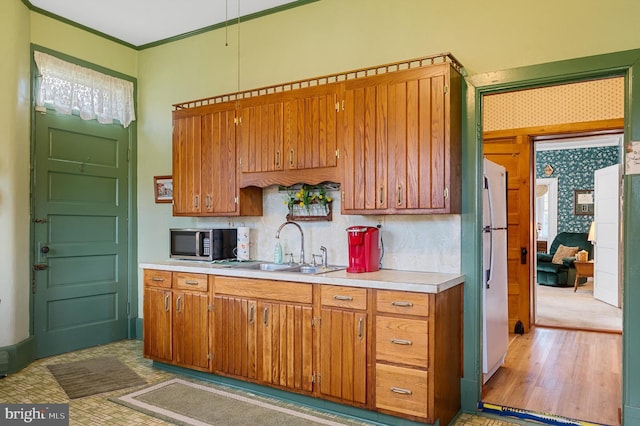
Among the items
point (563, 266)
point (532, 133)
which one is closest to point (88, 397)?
point (532, 133)

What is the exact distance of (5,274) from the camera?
3.78 m

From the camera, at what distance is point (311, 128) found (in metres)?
3.41

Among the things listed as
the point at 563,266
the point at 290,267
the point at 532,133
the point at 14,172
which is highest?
the point at 532,133

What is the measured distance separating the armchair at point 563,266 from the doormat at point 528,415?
6.26 metres

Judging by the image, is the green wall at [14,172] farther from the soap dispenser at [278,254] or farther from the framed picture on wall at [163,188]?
the soap dispenser at [278,254]

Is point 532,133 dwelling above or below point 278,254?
above

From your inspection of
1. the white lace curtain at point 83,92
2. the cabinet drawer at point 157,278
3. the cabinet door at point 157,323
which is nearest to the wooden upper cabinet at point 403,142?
the cabinet drawer at point 157,278

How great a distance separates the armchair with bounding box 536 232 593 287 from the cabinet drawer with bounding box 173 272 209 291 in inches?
286

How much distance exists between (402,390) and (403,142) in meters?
1.58

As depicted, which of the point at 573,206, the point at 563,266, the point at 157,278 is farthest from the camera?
Answer: the point at 573,206

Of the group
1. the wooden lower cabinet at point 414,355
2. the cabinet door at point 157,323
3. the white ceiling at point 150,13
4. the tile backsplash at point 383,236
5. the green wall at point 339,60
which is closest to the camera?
the wooden lower cabinet at point 414,355

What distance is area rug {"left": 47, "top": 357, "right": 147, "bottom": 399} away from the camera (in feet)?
11.3

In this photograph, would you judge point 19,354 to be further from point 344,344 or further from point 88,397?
point 344,344

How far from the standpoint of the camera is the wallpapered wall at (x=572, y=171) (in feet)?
30.9
